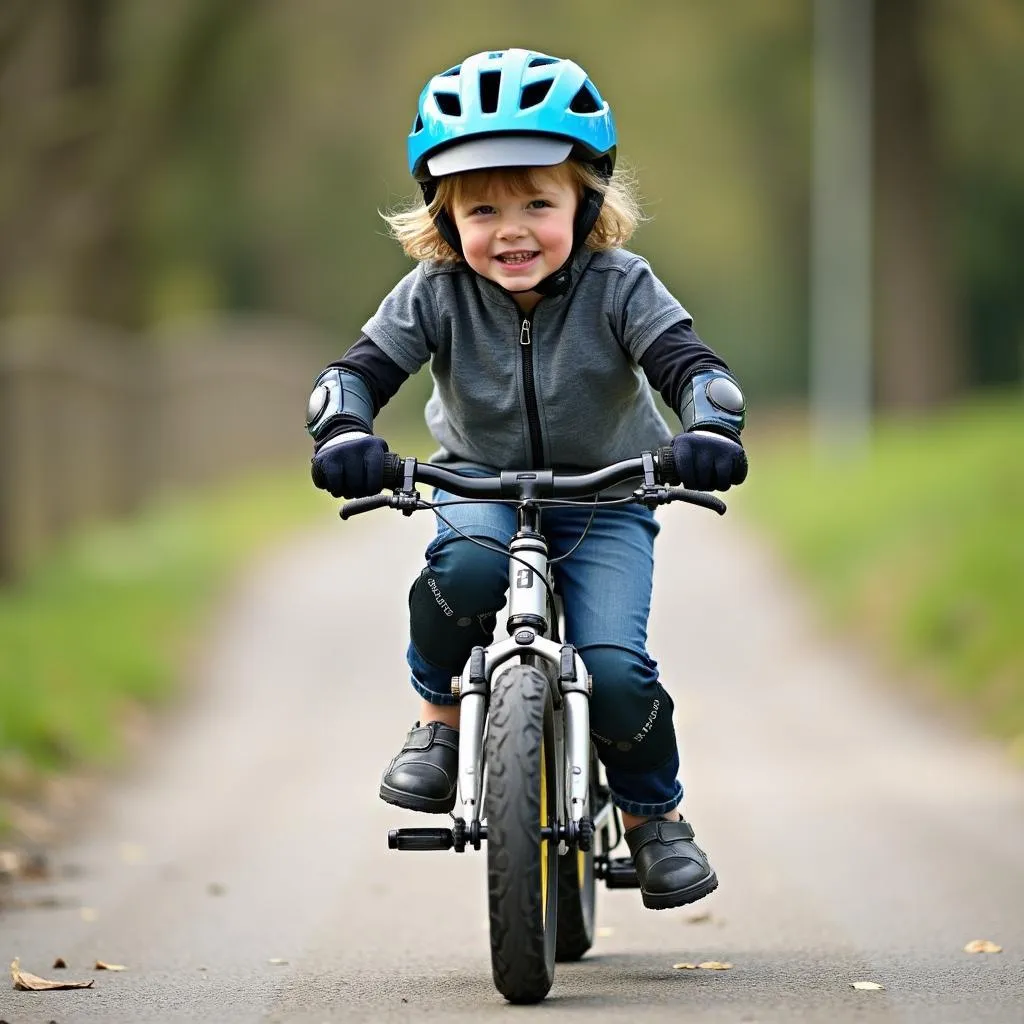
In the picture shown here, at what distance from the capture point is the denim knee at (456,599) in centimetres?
507

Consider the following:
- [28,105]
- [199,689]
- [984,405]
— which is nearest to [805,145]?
[984,405]

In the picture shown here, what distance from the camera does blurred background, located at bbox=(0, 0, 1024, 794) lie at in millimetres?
15406

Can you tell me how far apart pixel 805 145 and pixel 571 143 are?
92.0 feet

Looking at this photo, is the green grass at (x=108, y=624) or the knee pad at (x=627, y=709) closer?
the knee pad at (x=627, y=709)

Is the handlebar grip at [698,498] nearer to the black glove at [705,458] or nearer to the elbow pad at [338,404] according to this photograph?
the black glove at [705,458]

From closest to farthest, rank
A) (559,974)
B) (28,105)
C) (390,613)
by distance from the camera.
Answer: (559,974) → (390,613) → (28,105)

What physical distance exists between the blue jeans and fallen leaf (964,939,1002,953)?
3.36 feet

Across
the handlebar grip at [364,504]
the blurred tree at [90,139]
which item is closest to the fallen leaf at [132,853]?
the handlebar grip at [364,504]

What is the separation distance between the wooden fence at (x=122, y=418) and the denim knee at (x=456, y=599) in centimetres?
926

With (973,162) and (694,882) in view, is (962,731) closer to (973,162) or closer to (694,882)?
(694,882)

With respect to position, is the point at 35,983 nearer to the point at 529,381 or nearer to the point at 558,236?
the point at 529,381

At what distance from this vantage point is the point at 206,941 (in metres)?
6.16

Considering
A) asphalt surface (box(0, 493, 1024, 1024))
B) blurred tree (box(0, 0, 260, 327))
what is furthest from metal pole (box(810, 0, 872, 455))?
asphalt surface (box(0, 493, 1024, 1024))

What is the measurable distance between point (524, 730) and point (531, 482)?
60cm
